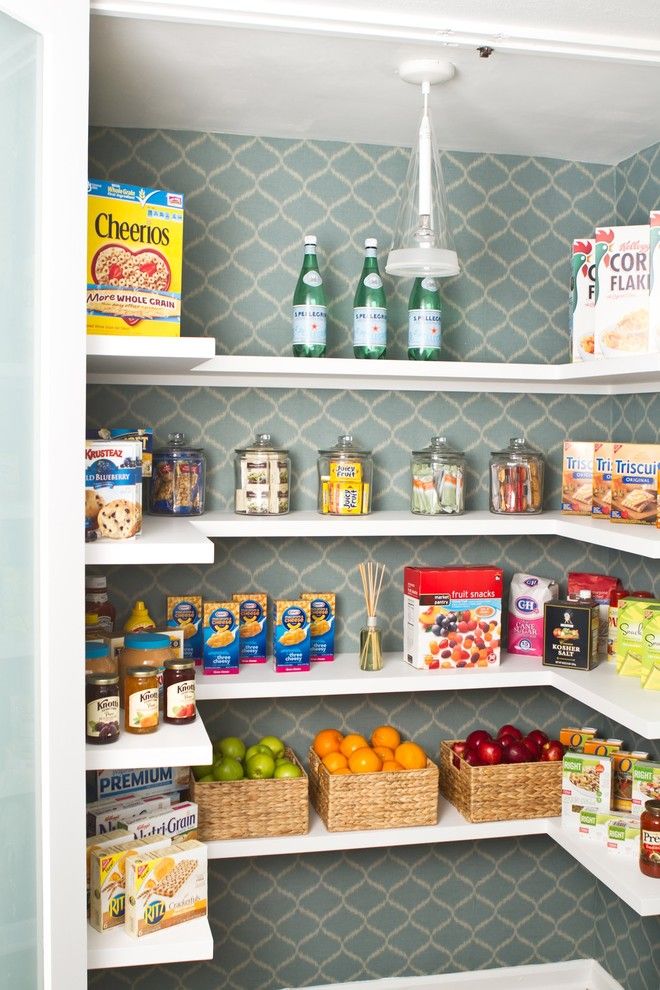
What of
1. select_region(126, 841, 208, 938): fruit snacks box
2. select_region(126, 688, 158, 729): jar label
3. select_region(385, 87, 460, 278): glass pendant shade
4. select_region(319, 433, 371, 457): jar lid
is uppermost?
select_region(385, 87, 460, 278): glass pendant shade

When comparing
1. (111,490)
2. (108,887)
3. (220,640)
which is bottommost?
(108,887)

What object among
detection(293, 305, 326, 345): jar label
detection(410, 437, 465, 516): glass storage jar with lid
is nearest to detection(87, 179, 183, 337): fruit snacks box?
detection(293, 305, 326, 345): jar label

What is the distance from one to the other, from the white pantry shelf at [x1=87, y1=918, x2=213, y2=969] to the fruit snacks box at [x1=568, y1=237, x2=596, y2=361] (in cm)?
172

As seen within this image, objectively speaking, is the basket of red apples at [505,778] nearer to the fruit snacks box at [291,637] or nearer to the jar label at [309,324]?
the fruit snacks box at [291,637]

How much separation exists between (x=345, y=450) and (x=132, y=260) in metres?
0.85

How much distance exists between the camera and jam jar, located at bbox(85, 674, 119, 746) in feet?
6.59

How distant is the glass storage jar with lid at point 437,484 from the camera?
2760 millimetres

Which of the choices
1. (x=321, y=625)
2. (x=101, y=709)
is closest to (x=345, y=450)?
(x=321, y=625)

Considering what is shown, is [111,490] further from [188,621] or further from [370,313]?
[370,313]

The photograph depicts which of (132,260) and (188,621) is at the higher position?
(132,260)

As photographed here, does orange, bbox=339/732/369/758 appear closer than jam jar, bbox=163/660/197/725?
No

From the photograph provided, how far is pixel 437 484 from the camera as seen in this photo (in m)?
2.77

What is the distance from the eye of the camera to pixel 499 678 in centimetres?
271

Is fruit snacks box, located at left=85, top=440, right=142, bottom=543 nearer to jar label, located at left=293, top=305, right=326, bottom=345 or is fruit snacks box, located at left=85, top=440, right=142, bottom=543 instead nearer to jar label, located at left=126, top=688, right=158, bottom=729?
jar label, located at left=126, top=688, right=158, bottom=729
